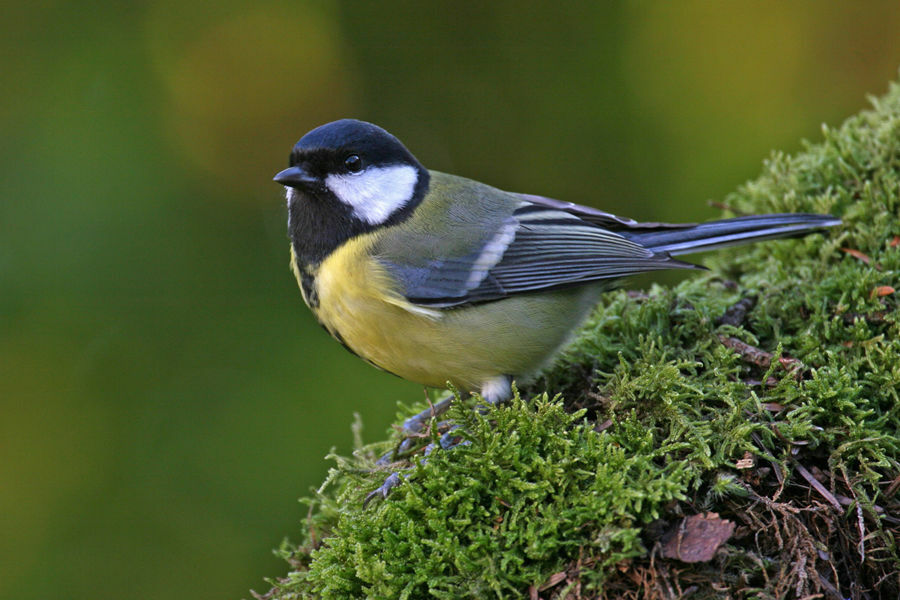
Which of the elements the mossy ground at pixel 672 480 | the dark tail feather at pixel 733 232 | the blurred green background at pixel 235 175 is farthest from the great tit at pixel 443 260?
the blurred green background at pixel 235 175

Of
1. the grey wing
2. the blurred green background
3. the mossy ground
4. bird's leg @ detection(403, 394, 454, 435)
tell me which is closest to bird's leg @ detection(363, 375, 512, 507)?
bird's leg @ detection(403, 394, 454, 435)

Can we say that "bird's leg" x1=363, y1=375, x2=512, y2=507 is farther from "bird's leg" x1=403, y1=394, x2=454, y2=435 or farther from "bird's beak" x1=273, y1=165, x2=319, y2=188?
"bird's beak" x1=273, y1=165, x2=319, y2=188

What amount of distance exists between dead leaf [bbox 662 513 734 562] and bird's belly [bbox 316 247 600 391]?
2.71ft

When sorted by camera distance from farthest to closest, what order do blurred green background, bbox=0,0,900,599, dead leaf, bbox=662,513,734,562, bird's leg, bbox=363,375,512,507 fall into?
blurred green background, bbox=0,0,900,599 → bird's leg, bbox=363,375,512,507 → dead leaf, bbox=662,513,734,562

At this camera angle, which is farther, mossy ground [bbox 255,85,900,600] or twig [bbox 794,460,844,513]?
twig [bbox 794,460,844,513]

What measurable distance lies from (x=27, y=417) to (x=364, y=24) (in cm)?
253

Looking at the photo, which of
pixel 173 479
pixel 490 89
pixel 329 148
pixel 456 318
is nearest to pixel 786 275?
pixel 456 318

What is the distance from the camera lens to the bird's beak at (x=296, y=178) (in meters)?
2.26

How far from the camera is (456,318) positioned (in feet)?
7.26

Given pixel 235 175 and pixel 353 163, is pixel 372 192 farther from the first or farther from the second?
pixel 235 175

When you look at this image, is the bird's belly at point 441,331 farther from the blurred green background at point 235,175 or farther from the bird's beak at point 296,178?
the blurred green background at point 235,175

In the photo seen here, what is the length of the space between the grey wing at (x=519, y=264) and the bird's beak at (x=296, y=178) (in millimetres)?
326

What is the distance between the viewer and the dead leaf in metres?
1.40

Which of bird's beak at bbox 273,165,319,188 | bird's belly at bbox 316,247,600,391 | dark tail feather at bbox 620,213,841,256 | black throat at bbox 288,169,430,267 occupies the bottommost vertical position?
bird's belly at bbox 316,247,600,391
